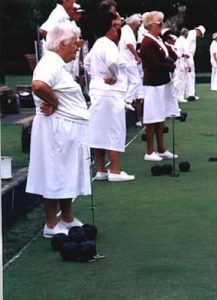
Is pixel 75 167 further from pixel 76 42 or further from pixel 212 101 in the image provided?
pixel 212 101

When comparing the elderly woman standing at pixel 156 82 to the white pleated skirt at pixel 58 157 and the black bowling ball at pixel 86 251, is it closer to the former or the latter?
the white pleated skirt at pixel 58 157

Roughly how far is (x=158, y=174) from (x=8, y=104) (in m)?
9.49

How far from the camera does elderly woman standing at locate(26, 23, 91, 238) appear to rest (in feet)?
24.5

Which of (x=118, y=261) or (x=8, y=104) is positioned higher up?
(x=118, y=261)

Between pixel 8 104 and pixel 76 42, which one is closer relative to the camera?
pixel 76 42

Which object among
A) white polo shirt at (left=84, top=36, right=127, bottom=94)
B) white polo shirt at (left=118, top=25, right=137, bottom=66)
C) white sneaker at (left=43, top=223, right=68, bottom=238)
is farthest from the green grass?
white sneaker at (left=43, top=223, right=68, bottom=238)

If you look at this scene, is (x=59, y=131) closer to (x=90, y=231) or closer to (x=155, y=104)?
(x=90, y=231)

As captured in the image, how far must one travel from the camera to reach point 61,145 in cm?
757

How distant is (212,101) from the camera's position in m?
25.5

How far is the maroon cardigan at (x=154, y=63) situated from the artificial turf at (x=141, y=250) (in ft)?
4.04

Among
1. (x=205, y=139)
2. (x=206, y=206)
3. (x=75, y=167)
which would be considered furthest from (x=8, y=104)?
(x=75, y=167)

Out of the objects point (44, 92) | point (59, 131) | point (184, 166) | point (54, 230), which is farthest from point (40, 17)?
point (44, 92)

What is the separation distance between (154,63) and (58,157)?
184 inches

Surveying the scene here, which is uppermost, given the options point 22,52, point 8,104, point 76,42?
point 76,42
